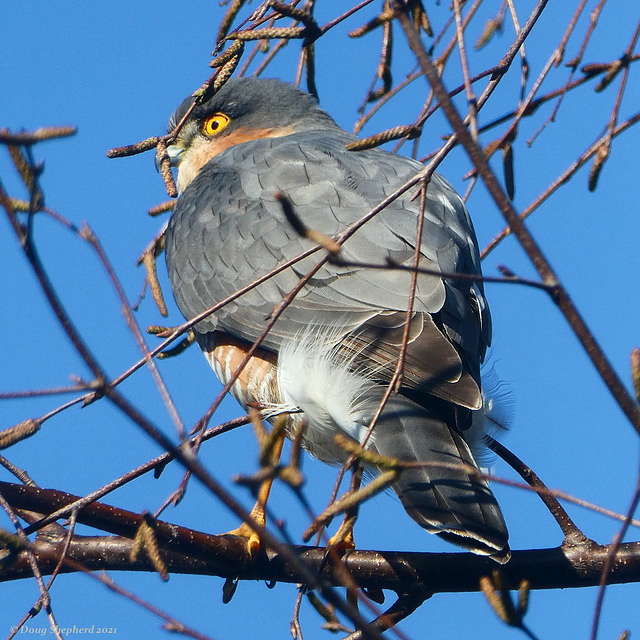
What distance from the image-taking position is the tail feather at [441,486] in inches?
99.8

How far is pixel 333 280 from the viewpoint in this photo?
335 cm

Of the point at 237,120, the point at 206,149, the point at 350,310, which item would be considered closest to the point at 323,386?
the point at 350,310

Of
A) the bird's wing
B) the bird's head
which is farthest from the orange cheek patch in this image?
the bird's wing

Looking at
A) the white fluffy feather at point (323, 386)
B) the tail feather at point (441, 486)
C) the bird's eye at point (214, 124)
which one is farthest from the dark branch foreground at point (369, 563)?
the bird's eye at point (214, 124)

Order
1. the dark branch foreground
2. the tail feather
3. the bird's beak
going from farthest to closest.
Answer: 1. the bird's beak
2. the dark branch foreground
3. the tail feather

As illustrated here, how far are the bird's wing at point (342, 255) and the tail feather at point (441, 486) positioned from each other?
14 cm

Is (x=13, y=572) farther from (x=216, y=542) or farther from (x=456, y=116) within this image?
(x=456, y=116)

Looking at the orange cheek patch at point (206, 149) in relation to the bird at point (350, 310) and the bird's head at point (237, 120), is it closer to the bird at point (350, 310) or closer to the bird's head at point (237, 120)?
the bird's head at point (237, 120)

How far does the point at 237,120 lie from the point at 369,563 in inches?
139

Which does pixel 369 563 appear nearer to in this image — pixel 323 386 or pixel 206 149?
pixel 323 386

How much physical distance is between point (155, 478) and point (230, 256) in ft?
5.59

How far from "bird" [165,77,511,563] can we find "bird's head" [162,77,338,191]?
2.92 ft

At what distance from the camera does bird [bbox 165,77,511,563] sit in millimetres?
2771

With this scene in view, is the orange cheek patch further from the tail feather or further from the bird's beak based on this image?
the tail feather
